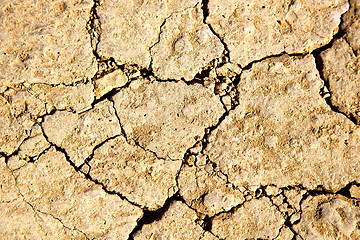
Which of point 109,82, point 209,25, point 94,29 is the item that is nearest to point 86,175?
point 109,82

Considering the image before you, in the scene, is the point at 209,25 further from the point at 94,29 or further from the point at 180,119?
the point at 94,29

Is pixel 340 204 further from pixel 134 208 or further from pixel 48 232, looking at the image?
pixel 48 232

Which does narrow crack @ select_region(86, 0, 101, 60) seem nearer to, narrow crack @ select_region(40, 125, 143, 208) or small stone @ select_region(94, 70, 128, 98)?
small stone @ select_region(94, 70, 128, 98)

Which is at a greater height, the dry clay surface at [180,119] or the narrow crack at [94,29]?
the narrow crack at [94,29]

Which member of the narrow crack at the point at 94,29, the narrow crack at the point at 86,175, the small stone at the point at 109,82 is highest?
the narrow crack at the point at 94,29

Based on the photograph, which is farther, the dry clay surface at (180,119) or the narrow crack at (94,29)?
the narrow crack at (94,29)

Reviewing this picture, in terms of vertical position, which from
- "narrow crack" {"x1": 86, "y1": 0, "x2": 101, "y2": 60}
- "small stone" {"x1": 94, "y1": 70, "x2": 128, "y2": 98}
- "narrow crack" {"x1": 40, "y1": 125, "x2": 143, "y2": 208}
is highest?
"narrow crack" {"x1": 86, "y1": 0, "x2": 101, "y2": 60}

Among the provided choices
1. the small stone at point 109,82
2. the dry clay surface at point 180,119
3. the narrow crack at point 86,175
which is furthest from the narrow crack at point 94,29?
the narrow crack at point 86,175

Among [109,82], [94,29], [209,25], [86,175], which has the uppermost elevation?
[94,29]

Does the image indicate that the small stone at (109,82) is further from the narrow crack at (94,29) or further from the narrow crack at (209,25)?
the narrow crack at (209,25)

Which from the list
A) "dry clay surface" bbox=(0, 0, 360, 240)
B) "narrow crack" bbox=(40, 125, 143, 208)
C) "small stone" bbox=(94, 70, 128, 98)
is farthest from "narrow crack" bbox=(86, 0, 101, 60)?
"narrow crack" bbox=(40, 125, 143, 208)
